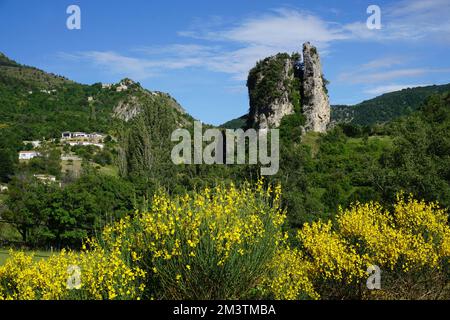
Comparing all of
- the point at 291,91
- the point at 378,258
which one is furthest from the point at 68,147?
the point at 378,258

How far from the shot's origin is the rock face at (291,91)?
81438mm

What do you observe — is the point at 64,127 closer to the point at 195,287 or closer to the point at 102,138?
the point at 102,138

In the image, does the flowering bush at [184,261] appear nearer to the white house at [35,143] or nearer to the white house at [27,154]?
the white house at [27,154]

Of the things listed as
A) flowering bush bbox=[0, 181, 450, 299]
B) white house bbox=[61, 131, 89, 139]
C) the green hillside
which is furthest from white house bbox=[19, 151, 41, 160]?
flowering bush bbox=[0, 181, 450, 299]

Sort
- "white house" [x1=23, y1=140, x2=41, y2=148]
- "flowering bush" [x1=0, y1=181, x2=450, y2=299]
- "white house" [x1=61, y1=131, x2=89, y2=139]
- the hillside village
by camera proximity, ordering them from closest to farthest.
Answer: "flowering bush" [x1=0, y1=181, x2=450, y2=299], the hillside village, "white house" [x1=23, y1=140, x2=41, y2=148], "white house" [x1=61, y1=131, x2=89, y2=139]

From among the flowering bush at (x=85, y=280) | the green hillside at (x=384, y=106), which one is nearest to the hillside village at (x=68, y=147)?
the green hillside at (x=384, y=106)

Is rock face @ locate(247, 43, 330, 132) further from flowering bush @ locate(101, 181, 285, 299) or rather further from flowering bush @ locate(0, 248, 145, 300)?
flowering bush @ locate(0, 248, 145, 300)

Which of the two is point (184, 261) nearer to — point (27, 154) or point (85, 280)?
point (85, 280)

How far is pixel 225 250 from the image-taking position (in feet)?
26.6

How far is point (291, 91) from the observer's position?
8325cm

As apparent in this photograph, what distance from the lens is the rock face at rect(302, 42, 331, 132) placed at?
266ft

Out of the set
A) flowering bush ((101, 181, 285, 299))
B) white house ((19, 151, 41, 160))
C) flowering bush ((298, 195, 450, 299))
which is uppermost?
white house ((19, 151, 41, 160))

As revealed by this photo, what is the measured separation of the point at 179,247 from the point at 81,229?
27890 millimetres

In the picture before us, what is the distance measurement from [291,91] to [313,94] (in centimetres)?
387
